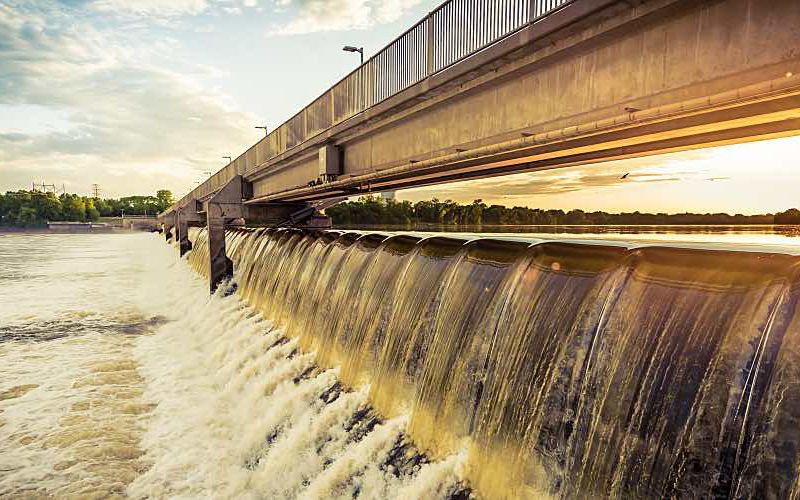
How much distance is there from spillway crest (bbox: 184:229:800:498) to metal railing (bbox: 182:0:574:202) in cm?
384

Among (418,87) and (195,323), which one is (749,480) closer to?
(418,87)

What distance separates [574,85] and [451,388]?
4.99 meters

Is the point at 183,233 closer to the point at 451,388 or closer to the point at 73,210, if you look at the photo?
the point at 451,388

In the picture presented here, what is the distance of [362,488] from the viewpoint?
6.60 m

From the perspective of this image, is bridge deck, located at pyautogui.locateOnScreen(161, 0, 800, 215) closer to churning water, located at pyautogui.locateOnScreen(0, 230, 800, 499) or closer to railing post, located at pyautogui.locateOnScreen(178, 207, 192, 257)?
churning water, located at pyautogui.locateOnScreen(0, 230, 800, 499)

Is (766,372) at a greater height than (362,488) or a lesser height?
greater

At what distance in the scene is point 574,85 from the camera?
7180 mm

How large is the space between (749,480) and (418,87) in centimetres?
929

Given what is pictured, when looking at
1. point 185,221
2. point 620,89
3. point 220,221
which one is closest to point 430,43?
point 620,89

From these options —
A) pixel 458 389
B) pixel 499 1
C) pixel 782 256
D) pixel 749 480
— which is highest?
pixel 499 1

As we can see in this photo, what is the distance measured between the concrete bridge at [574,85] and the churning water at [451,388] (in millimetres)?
1807

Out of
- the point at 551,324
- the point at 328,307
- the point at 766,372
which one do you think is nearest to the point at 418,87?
the point at 328,307

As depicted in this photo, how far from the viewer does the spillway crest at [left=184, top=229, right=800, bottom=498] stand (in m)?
3.84

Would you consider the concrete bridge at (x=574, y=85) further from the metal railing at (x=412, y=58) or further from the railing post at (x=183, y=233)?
the railing post at (x=183, y=233)
